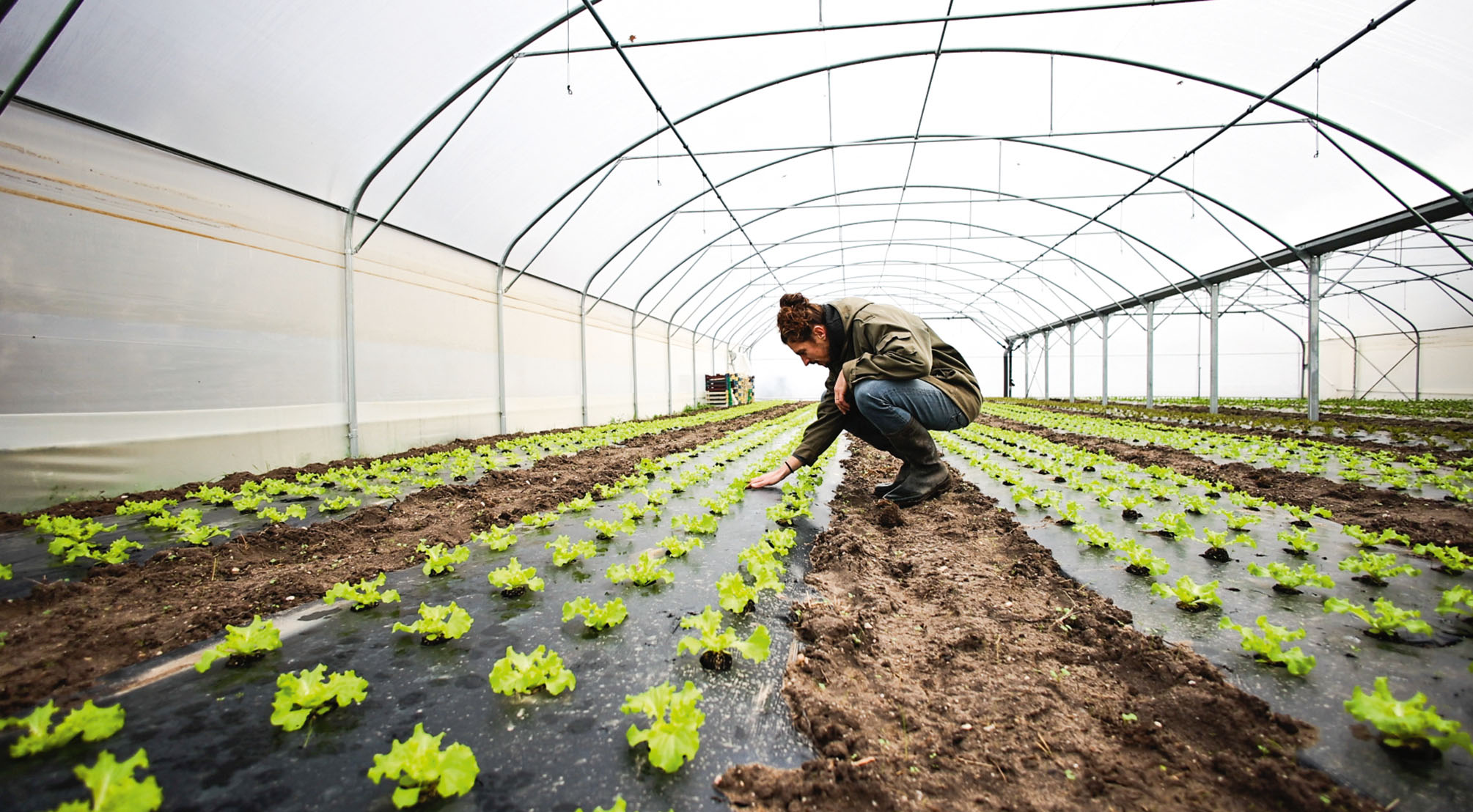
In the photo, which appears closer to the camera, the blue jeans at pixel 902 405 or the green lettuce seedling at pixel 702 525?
the green lettuce seedling at pixel 702 525

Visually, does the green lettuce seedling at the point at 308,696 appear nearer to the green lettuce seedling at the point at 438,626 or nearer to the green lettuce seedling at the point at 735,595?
the green lettuce seedling at the point at 438,626

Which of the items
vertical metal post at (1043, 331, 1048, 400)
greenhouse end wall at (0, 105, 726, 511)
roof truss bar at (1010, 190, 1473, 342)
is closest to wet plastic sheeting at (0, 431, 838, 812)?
greenhouse end wall at (0, 105, 726, 511)

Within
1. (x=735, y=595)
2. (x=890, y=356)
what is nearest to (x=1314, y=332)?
(x=890, y=356)

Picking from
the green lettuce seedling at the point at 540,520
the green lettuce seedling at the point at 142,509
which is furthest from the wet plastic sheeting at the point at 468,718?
the green lettuce seedling at the point at 142,509

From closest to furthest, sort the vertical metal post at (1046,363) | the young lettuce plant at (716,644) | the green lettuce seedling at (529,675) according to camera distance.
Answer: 1. the green lettuce seedling at (529,675)
2. the young lettuce plant at (716,644)
3. the vertical metal post at (1046,363)

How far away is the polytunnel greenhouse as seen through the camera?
156cm

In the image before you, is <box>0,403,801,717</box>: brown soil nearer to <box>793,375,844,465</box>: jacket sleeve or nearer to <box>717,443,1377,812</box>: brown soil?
<box>793,375,844,465</box>: jacket sleeve

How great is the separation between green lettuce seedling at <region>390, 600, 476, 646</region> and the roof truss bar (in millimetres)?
15040

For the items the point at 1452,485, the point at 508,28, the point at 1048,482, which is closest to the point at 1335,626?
the point at 1048,482

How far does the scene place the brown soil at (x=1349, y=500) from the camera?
3.63 m

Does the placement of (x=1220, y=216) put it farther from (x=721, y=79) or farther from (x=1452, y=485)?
(x=721, y=79)

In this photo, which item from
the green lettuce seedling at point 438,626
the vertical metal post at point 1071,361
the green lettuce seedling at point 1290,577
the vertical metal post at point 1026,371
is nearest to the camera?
the green lettuce seedling at point 438,626

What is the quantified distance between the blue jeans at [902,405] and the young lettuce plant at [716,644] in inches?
97.4

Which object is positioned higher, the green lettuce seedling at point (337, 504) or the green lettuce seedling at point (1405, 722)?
the green lettuce seedling at point (1405, 722)
